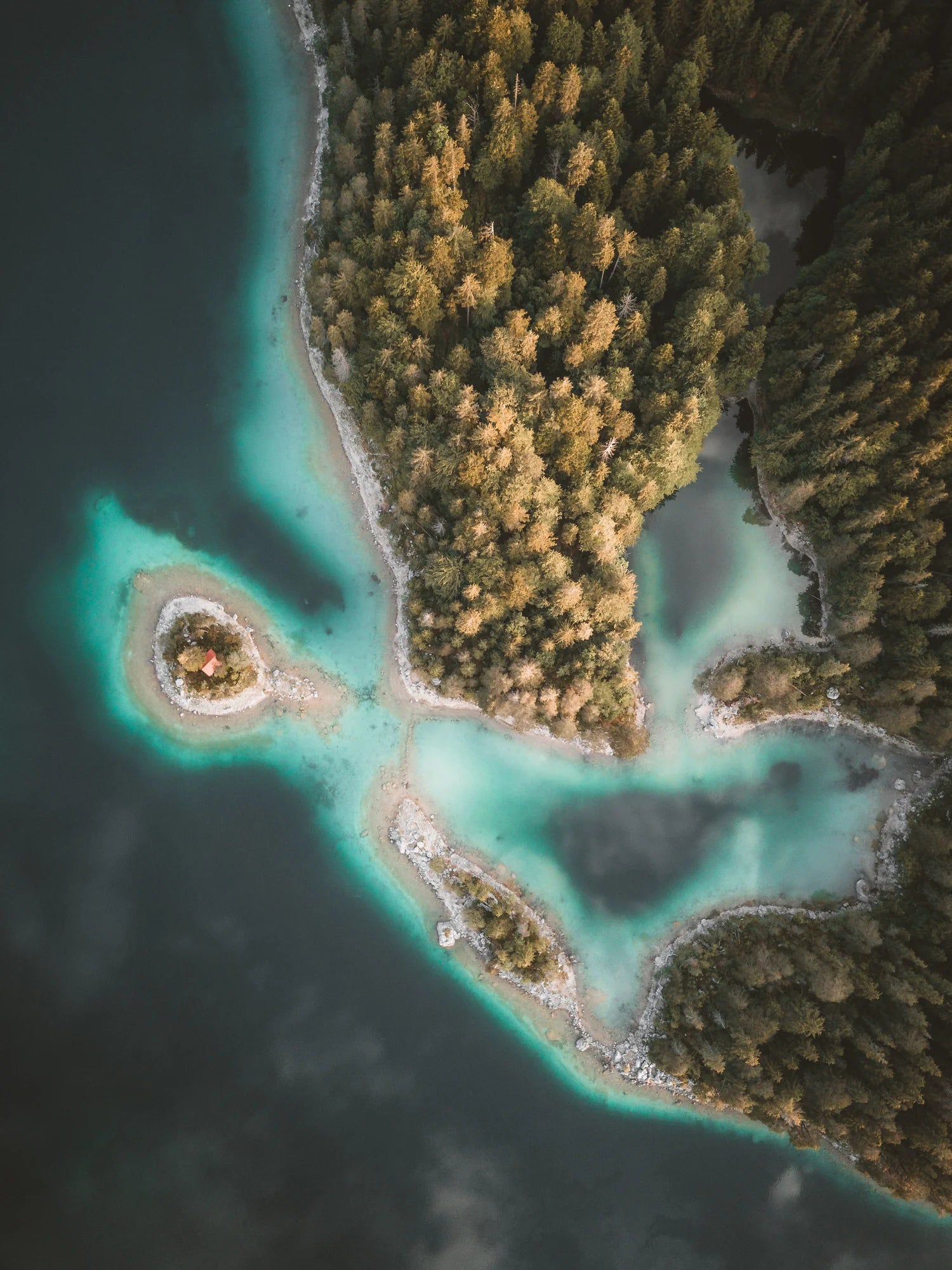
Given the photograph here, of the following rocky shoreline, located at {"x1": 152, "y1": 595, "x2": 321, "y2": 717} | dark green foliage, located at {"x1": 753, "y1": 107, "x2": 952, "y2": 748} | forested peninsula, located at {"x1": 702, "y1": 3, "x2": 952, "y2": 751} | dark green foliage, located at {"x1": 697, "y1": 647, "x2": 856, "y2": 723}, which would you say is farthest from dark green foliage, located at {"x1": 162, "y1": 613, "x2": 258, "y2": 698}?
dark green foliage, located at {"x1": 753, "y1": 107, "x2": 952, "y2": 748}

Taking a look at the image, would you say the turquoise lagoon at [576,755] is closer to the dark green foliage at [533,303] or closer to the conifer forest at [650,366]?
the conifer forest at [650,366]

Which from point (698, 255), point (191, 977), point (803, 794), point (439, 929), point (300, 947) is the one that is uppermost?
point (698, 255)

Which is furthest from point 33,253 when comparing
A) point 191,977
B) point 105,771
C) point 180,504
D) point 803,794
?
point 803,794

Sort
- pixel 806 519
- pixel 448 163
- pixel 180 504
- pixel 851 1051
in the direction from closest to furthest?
pixel 448 163
pixel 851 1051
pixel 806 519
pixel 180 504

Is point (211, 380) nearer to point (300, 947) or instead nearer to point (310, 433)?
point (310, 433)

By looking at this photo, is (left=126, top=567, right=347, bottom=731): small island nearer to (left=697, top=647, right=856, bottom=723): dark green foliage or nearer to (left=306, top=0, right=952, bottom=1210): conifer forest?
(left=306, top=0, right=952, bottom=1210): conifer forest

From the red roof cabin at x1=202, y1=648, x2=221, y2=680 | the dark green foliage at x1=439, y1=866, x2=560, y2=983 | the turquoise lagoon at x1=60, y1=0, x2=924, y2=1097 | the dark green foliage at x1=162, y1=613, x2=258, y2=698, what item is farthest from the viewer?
the turquoise lagoon at x1=60, y1=0, x2=924, y2=1097

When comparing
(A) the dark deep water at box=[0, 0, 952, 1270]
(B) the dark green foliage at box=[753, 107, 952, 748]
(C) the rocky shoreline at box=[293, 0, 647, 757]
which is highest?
(B) the dark green foliage at box=[753, 107, 952, 748]
